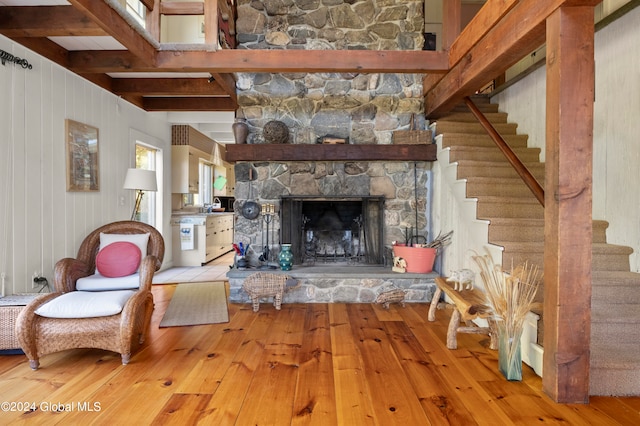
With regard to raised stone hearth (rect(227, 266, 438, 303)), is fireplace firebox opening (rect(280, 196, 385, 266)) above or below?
above

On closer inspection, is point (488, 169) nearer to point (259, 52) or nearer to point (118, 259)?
point (259, 52)

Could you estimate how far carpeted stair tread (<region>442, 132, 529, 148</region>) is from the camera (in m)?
4.23

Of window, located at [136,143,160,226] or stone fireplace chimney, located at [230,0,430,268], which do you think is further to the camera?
window, located at [136,143,160,226]

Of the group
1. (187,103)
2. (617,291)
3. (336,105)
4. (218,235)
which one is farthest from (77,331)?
(218,235)

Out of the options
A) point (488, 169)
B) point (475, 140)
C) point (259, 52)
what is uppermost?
point (259, 52)

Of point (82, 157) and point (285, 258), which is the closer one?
point (82, 157)

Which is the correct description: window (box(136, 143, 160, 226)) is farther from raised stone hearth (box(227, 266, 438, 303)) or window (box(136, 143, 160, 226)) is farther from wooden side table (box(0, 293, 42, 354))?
wooden side table (box(0, 293, 42, 354))

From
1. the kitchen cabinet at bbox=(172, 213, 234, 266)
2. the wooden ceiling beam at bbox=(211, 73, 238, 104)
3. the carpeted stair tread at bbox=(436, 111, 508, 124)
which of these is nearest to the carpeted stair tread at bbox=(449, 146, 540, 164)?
the carpeted stair tread at bbox=(436, 111, 508, 124)

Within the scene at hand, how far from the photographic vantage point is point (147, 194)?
5766 mm

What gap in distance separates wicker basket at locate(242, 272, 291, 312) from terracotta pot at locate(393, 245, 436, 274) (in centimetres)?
140

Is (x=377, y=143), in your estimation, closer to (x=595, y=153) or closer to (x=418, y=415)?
(x=595, y=153)

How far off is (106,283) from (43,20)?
220 centimetres

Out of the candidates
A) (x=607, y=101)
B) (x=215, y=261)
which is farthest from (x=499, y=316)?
(x=215, y=261)

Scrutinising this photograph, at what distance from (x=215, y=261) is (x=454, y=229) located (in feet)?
15.6
